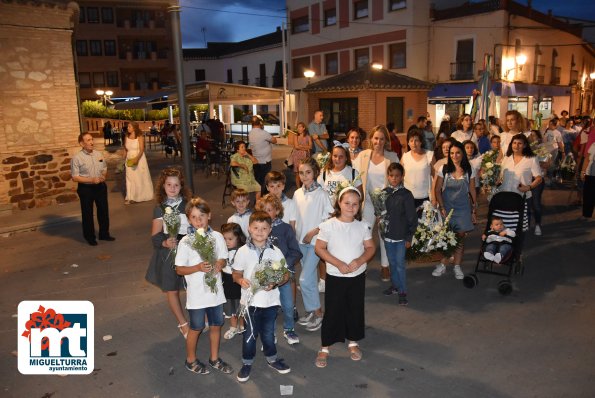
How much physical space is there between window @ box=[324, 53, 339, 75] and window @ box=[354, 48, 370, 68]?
1.66 m

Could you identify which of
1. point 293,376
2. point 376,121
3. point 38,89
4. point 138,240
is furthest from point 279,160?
point 293,376

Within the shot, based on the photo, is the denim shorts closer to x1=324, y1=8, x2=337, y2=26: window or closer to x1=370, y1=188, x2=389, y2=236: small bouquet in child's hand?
x1=370, y1=188, x2=389, y2=236: small bouquet in child's hand

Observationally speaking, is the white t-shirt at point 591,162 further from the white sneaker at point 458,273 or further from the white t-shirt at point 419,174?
the white sneaker at point 458,273

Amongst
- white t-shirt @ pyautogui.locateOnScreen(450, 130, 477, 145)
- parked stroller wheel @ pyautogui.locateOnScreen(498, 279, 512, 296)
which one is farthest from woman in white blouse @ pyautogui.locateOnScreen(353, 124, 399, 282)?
white t-shirt @ pyautogui.locateOnScreen(450, 130, 477, 145)

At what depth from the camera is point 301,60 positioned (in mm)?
34594

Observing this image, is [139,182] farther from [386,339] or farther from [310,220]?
[386,339]

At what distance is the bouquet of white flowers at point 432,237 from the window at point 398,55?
22934mm

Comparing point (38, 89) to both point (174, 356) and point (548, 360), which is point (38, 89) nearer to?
point (174, 356)

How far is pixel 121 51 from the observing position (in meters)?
45.0

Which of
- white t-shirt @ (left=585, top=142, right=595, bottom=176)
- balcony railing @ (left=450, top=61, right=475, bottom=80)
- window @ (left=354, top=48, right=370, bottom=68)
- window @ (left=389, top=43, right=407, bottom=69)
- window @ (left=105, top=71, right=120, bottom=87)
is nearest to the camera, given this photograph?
white t-shirt @ (left=585, top=142, right=595, bottom=176)

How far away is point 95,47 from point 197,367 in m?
46.3

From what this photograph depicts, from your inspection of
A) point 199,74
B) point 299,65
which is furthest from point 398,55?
point 199,74

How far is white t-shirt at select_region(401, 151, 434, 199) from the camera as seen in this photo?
649cm

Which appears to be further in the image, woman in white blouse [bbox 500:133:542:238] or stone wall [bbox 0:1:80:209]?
stone wall [bbox 0:1:80:209]
